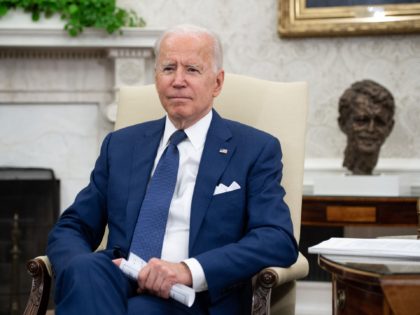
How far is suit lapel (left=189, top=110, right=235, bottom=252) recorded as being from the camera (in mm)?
1950

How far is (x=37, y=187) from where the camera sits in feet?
12.8

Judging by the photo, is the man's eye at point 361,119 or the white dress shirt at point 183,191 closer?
the white dress shirt at point 183,191

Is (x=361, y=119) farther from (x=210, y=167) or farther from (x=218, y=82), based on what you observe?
(x=210, y=167)

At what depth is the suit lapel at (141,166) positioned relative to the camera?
2014mm

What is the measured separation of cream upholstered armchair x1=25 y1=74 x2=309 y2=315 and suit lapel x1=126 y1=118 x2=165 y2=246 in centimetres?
30

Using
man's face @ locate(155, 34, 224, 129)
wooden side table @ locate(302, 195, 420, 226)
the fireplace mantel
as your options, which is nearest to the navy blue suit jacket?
man's face @ locate(155, 34, 224, 129)

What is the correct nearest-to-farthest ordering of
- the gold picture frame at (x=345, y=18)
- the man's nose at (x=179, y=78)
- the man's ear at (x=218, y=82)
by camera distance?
1. the man's nose at (x=179, y=78)
2. the man's ear at (x=218, y=82)
3. the gold picture frame at (x=345, y=18)

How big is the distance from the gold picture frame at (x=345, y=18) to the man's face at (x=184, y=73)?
5.79 ft

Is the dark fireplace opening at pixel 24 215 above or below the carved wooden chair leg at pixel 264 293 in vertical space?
below

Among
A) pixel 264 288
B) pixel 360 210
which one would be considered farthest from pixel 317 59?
pixel 264 288

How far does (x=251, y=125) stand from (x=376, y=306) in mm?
1062

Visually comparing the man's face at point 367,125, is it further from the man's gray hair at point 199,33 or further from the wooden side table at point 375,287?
the wooden side table at point 375,287

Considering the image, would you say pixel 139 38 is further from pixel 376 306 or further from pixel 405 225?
pixel 376 306

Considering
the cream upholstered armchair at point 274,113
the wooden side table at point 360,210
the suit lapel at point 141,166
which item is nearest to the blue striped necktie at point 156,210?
the suit lapel at point 141,166
